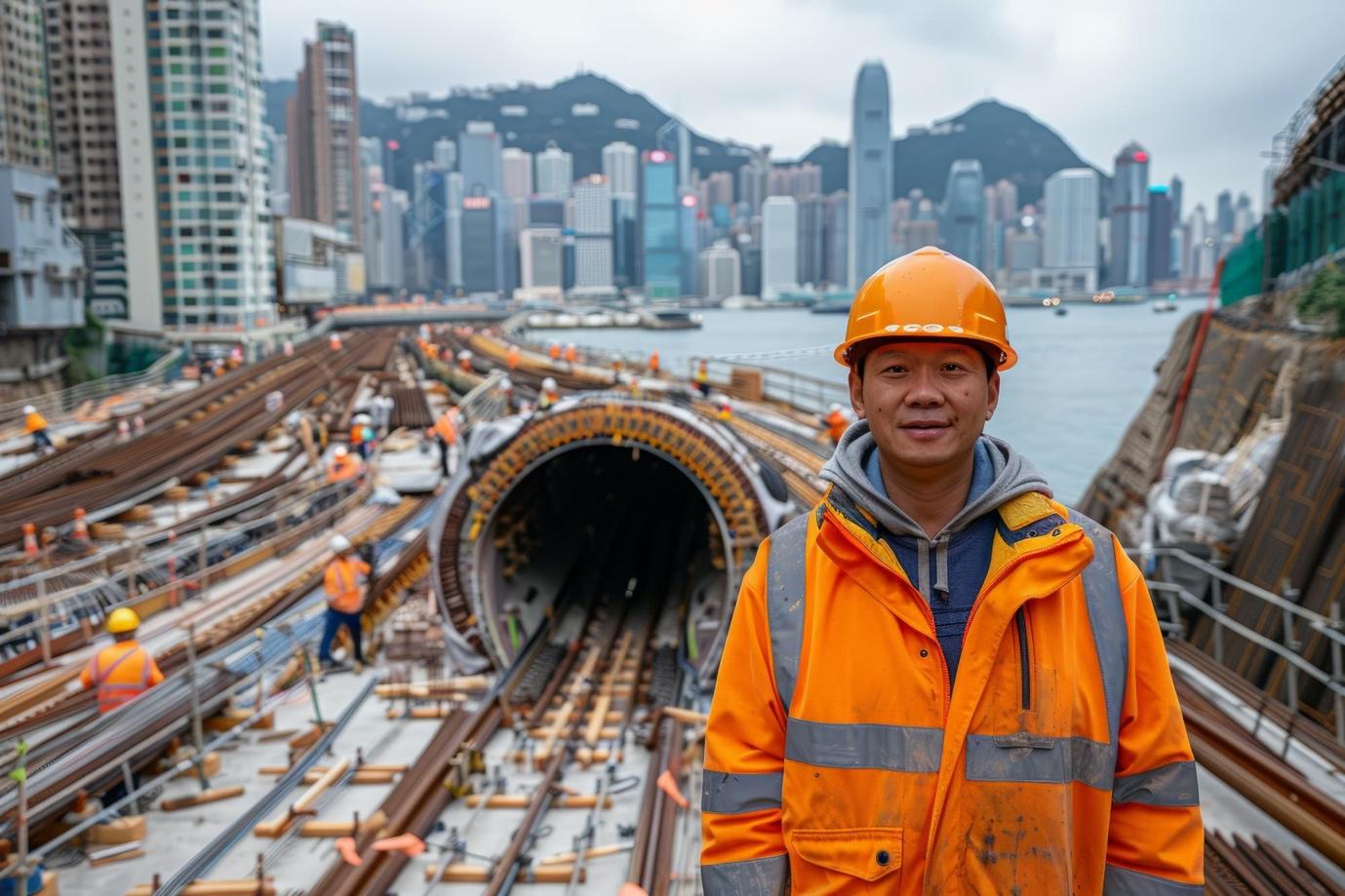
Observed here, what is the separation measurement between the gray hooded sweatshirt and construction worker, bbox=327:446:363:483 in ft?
57.6

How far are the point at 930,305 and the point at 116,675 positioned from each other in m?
7.89

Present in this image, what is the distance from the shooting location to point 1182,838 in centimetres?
220

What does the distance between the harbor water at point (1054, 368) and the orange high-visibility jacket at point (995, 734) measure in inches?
112

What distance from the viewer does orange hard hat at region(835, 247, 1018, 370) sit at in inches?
90.7

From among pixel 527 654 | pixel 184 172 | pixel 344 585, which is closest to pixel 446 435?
pixel 344 585

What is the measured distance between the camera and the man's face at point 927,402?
2.32 m

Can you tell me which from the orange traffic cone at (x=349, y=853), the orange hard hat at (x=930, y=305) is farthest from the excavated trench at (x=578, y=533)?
the orange hard hat at (x=930, y=305)

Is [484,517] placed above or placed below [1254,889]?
above

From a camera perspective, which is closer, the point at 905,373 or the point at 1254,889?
the point at 905,373

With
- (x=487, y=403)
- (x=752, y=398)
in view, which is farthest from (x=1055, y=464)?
(x=487, y=403)

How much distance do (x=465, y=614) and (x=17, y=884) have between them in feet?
14.7

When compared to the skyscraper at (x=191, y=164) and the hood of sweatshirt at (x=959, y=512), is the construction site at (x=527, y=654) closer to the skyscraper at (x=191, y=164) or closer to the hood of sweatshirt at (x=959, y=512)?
the hood of sweatshirt at (x=959, y=512)

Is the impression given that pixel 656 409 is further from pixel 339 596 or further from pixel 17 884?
pixel 17 884

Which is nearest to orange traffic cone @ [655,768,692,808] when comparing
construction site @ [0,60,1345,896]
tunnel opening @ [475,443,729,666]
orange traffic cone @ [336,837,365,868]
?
construction site @ [0,60,1345,896]
